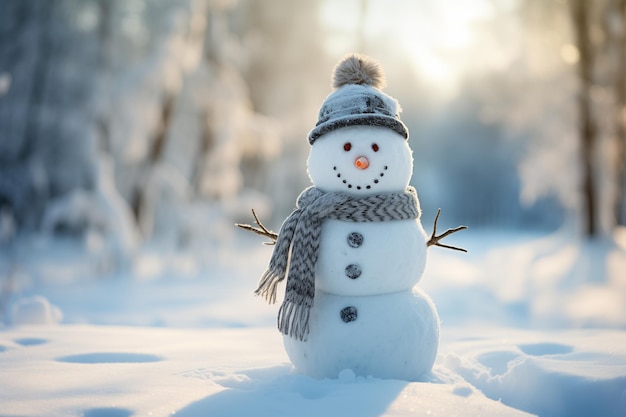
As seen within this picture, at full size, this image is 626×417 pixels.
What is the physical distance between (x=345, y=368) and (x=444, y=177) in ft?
91.1

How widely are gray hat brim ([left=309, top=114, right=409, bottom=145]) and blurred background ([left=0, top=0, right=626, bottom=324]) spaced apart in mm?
3314

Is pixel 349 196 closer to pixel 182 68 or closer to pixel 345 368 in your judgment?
pixel 345 368

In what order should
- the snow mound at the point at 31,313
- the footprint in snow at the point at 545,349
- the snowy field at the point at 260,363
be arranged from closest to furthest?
the snowy field at the point at 260,363 < the footprint in snow at the point at 545,349 < the snow mound at the point at 31,313

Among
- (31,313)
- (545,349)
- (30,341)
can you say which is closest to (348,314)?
(545,349)

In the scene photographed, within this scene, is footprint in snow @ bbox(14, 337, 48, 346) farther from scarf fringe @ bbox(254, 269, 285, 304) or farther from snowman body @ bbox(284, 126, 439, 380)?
snowman body @ bbox(284, 126, 439, 380)

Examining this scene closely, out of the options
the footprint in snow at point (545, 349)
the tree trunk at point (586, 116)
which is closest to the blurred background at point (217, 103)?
the tree trunk at point (586, 116)

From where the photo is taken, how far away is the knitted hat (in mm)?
2629

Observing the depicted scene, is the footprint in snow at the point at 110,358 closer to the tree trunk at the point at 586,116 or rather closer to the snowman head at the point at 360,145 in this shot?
the snowman head at the point at 360,145

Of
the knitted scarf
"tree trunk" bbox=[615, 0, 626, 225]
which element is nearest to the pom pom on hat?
the knitted scarf

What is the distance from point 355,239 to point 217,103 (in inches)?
328

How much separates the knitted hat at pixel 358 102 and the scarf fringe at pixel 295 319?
0.95 metres

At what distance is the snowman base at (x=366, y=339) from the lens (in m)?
2.45

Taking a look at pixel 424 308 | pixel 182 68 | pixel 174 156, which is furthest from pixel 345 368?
pixel 174 156

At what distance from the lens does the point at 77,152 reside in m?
14.9
